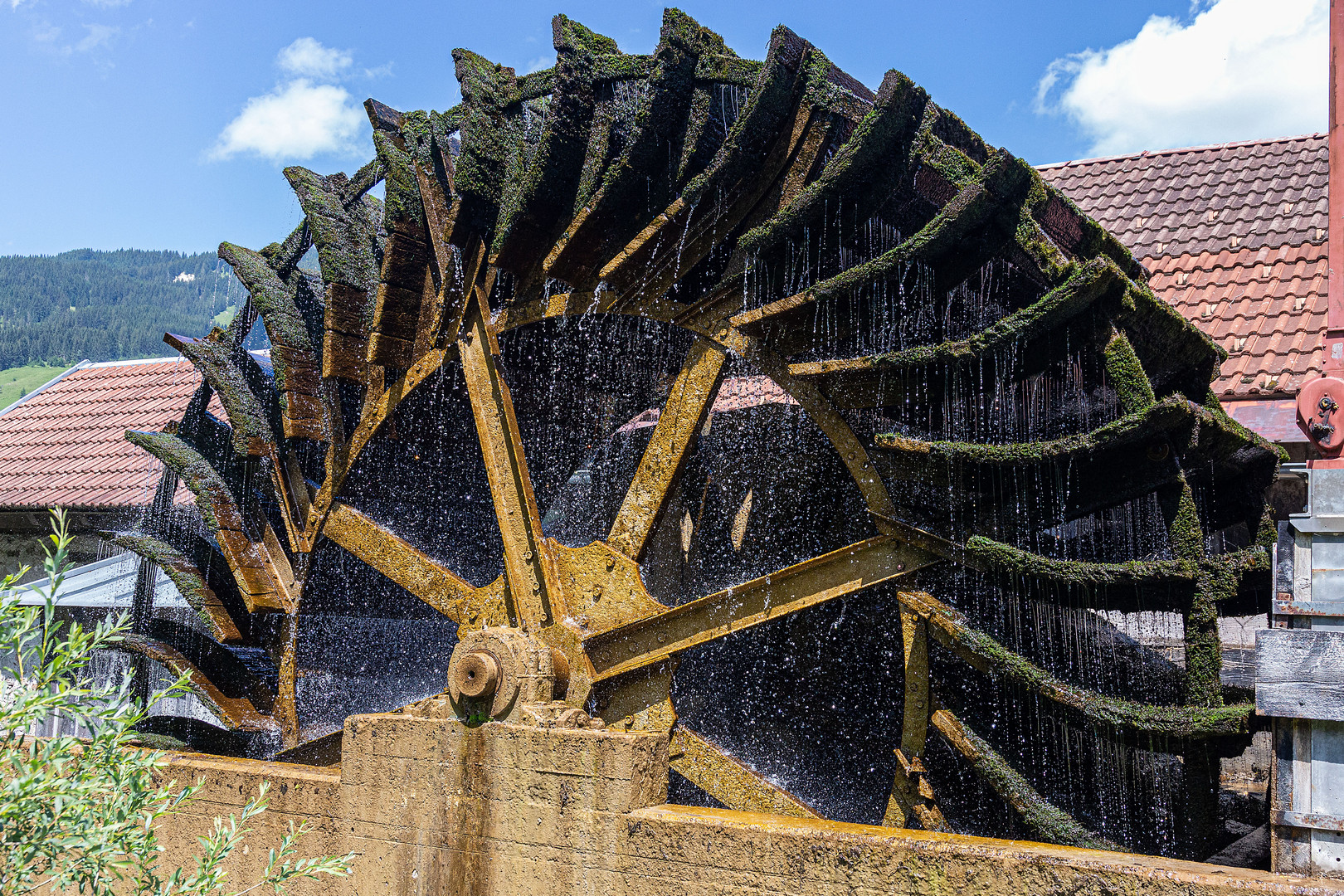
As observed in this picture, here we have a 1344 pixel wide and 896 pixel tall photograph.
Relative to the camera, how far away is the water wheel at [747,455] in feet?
14.4

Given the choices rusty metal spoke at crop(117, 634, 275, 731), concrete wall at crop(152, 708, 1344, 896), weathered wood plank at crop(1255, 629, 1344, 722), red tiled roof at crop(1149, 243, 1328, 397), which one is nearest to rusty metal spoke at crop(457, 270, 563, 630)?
concrete wall at crop(152, 708, 1344, 896)

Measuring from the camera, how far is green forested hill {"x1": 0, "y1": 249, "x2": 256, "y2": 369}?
287 ft

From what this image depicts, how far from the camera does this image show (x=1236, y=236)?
7.55m

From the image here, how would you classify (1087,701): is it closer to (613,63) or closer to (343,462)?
(613,63)

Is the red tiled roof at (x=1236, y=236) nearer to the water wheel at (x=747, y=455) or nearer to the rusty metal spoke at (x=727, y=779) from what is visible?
A: the water wheel at (x=747, y=455)

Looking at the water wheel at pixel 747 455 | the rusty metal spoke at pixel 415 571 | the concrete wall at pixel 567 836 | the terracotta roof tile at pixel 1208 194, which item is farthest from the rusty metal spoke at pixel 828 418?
the terracotta roof tile at pixel 1208 194

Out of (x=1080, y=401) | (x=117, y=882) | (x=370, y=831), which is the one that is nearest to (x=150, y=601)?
(x=117, y=882)

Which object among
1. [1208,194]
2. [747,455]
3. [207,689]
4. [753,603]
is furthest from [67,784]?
[1208,194]

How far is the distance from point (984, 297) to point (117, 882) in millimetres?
4723

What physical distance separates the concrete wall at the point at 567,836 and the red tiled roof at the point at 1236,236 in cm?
409

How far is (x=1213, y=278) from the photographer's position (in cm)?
721

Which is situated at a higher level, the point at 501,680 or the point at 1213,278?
the point at 1213,278

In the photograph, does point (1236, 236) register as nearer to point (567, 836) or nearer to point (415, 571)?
point (415, 571)

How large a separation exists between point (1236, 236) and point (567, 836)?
6.35 meters
